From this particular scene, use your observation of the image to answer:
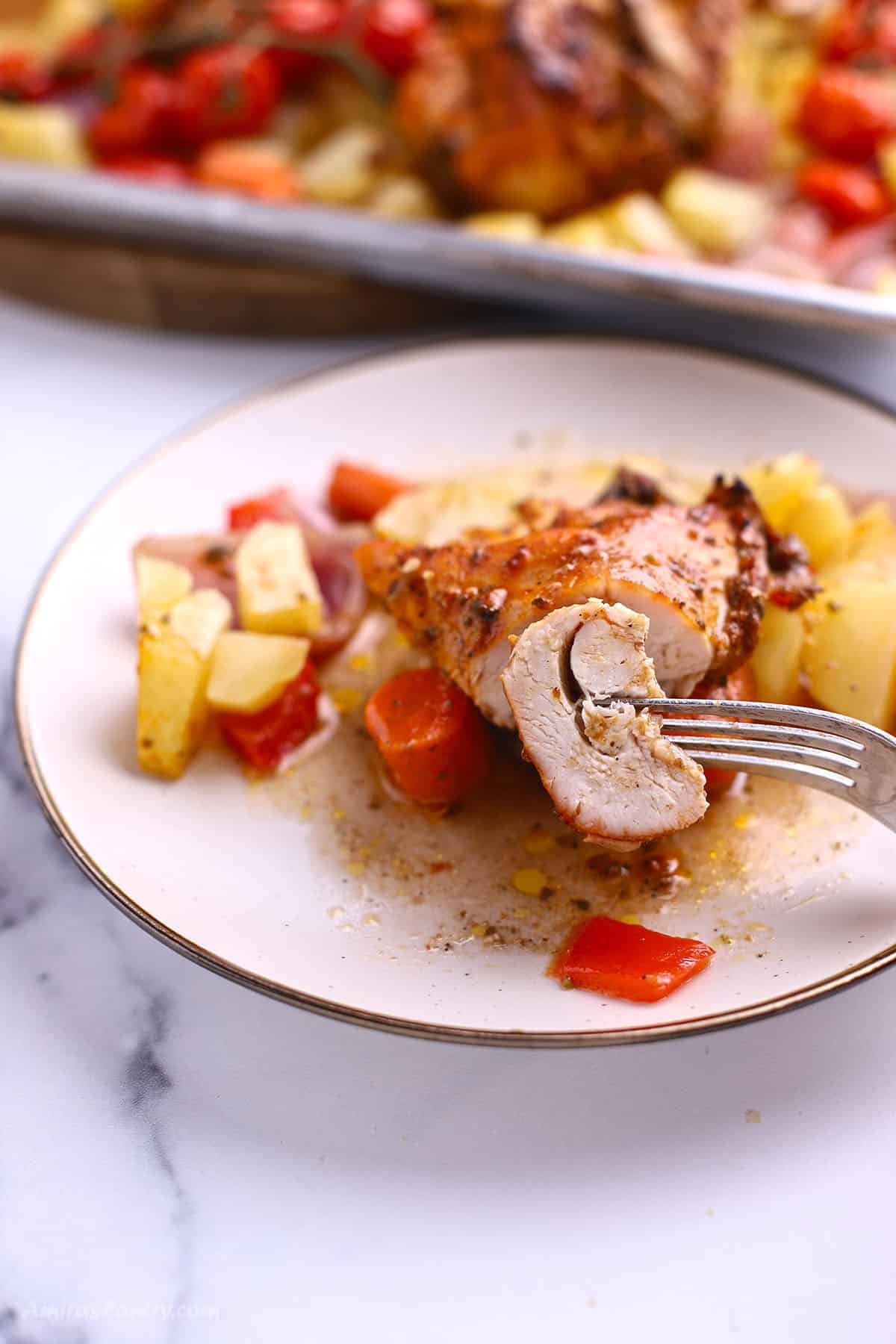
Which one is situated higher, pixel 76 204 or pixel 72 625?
pixel 76 204

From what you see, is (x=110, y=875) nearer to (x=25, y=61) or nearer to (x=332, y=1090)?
(x=332, y=1090)

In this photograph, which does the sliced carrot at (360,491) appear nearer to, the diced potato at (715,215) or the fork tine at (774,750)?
the fork tine at (774,750)

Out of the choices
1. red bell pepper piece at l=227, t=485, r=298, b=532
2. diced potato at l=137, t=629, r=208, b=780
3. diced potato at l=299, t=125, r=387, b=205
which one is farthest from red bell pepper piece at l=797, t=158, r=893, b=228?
diced potato at l=137, t=629, r=208, b=780

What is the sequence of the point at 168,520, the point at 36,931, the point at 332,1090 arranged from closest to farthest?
1. the point at 332,1090
2. the point at 36,931
3. the point at 168,520

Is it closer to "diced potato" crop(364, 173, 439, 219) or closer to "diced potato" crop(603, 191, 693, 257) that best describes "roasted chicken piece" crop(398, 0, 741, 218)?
"diced potato" crop(364, 173, 439, 219)

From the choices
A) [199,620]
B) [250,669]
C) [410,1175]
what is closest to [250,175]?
[199,620]

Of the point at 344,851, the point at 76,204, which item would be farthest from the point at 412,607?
the point at 76,204
